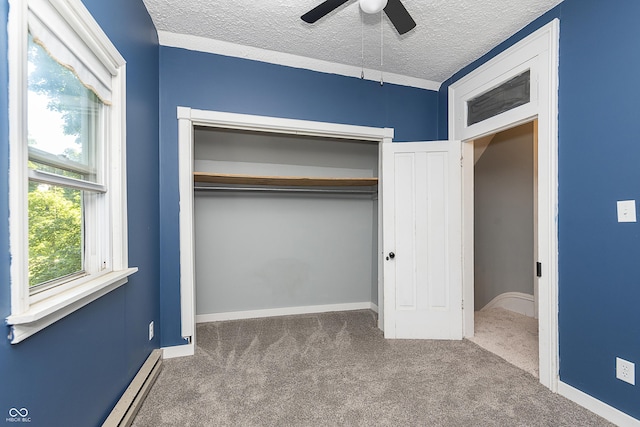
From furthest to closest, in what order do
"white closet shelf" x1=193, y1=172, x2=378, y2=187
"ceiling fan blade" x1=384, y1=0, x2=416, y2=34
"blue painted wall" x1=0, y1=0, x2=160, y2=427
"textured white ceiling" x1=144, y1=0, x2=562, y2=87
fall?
"white closet shelf" x1=193, y1=172, x2=378, y2=187, "textured white ceiling" x1=144, y1=0, x2=562, y2=87, "ceiling fan blade" x1=384, y1=0, x2=416, y2=34, "blue painted wall" x1=0, y1=0, x2=160, y2=427

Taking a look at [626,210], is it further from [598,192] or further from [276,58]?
[276,58]

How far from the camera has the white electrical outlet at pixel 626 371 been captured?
1641 mm

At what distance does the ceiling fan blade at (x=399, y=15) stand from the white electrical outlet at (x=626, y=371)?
2363mm

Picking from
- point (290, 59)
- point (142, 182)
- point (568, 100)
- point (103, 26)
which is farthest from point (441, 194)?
point (103, 26)

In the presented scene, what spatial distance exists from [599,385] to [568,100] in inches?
71.6

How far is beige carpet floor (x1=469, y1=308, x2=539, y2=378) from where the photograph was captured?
2.48 metres

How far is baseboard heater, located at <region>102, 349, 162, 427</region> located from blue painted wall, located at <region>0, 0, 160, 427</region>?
0.16 feet

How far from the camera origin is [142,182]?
207 centimetres

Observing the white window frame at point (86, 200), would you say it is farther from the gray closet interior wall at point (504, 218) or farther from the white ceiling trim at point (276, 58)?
the gray closet interior wall at point (504, 218)

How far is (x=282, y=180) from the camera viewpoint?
10.9 feet

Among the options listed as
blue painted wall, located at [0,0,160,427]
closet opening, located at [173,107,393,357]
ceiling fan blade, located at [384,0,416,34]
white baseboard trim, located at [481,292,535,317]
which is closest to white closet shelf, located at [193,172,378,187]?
closet opening, located at [173,107,393,357]

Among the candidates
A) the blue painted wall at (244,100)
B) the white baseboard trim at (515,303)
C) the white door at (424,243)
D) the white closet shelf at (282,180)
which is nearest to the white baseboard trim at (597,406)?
the white door at (424,243)

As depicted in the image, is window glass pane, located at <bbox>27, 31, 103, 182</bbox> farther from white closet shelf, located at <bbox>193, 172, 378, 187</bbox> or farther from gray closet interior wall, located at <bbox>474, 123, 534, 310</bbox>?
gray closet interior wall, located at <bbox>474, 123, 534, 310</bbox>

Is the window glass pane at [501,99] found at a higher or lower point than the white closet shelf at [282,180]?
higher
